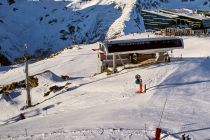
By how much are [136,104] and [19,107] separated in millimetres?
15597

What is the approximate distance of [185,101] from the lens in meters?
34.2

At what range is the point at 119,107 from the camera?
3366cm

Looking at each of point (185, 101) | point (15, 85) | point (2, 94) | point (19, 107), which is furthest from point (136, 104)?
point (15, 85)

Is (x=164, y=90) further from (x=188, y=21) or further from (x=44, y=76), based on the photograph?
(x=188, y=21)

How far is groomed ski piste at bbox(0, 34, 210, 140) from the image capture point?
91.1 feet

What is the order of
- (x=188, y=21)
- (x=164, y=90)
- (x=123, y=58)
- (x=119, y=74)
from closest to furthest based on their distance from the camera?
(x=164, y=90)
(x=119, y=74)
(x=123, y=58)
(x=188, y=21)

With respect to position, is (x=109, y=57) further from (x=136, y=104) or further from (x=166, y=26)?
(x=166, y=26)

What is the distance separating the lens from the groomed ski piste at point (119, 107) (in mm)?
27766

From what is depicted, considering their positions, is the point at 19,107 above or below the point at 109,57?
below

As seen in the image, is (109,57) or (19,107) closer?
(19,107)

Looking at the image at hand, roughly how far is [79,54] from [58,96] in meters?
38.0

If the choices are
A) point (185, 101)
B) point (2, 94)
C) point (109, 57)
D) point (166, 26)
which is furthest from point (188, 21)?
point (185, 101)

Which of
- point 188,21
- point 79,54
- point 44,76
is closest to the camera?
point 44,76

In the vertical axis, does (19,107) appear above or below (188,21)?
below
